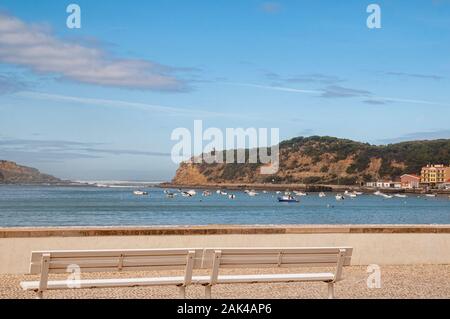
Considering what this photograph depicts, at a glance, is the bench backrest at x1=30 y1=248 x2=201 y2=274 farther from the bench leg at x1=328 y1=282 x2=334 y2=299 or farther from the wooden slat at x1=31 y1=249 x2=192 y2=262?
the bench leg at x1=328 y1=282 x2=334 y2=299

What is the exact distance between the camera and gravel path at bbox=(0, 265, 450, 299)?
10414 mm

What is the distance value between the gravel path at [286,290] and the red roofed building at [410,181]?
511 feet

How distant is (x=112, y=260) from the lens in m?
9.46

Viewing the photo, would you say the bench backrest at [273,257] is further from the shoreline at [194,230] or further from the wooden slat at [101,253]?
the shoreline at [194,230]

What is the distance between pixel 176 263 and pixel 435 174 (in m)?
159

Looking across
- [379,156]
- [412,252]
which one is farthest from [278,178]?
[412,252]

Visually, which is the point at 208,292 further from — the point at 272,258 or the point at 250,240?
the point at 250,240

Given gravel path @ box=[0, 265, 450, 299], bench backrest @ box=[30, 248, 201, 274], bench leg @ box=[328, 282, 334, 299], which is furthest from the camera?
gravel path @ box=[0, 265, 450, 299]

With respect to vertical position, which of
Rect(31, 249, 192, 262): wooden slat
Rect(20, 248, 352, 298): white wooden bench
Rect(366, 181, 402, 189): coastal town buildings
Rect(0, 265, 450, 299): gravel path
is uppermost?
Rect(31, 249, 192, 262): wooden slat

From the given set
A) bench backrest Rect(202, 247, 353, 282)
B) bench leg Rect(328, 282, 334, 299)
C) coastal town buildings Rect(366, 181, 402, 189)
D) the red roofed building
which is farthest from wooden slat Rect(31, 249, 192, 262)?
coastal town buildings Rect(366, 181, 402, 189)

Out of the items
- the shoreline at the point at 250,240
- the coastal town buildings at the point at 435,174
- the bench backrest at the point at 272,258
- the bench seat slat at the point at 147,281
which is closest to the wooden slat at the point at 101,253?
the bench seat slat at the point at 147,281

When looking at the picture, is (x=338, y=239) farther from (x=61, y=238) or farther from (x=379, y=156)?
(x=379, y=156)

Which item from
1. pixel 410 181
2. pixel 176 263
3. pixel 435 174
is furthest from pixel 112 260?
pixel 410 181

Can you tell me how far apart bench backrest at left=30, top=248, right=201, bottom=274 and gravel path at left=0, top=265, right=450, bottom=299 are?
811mm
